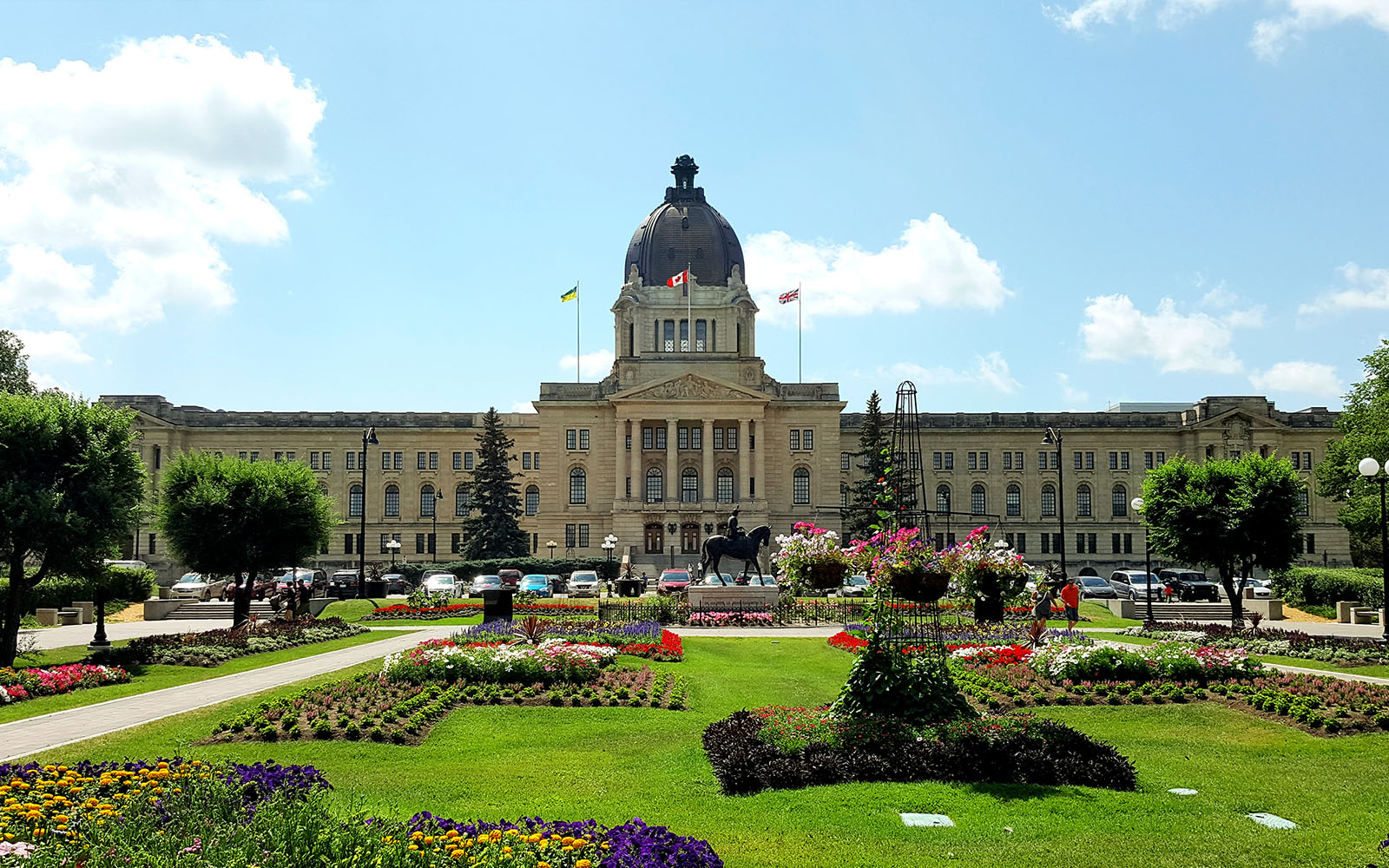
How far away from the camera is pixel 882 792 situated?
1176 centimetres

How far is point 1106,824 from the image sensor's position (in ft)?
35.0

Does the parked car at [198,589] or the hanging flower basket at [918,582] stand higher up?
the hanging flower basket at [918,582]

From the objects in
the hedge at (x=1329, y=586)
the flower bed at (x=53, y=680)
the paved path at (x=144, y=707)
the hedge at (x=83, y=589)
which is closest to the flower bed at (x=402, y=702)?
the paved path at (x=144, y=707)

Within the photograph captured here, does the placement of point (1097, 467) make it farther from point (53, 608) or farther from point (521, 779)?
point (521, 779)

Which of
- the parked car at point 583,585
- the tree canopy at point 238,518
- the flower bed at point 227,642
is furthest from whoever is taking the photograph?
the parked car at point 583,585

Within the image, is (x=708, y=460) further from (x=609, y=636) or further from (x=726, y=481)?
(x=609, y=636)

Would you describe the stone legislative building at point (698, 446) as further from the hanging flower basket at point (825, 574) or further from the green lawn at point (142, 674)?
the hanging flower basket at point (825, 574)

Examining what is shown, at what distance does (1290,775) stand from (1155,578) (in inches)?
1994

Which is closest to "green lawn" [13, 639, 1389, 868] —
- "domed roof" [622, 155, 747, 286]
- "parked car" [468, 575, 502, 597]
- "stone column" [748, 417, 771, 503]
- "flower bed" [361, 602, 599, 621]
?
"flower bed" [361, 602, 599, 621]

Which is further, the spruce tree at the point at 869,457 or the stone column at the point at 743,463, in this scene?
the stone column at the point at 743,463

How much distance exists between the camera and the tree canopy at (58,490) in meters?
23.7

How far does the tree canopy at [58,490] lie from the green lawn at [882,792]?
8.78 m

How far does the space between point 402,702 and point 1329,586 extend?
145 ft

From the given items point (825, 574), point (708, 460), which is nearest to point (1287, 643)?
point (825, 574)
